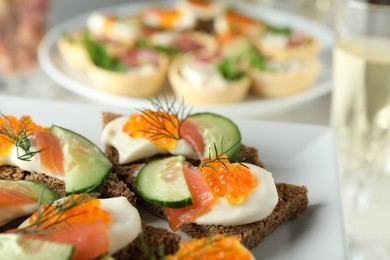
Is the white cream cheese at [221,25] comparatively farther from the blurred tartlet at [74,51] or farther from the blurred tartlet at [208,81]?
the blurred tartlet at [74,51]

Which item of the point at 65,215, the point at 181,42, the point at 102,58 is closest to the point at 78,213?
the point at 65,215

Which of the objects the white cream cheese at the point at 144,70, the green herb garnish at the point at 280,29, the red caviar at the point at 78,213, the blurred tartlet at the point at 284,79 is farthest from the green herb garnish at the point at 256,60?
the red caviar at the point at 78,213

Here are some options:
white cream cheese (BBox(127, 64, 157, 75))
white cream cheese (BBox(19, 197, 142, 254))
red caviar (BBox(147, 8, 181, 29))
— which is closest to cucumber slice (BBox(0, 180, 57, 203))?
white cream cheese (BBox(19, 197, 142, 254))

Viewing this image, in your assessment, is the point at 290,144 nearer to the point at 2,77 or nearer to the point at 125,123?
the point at 125,123

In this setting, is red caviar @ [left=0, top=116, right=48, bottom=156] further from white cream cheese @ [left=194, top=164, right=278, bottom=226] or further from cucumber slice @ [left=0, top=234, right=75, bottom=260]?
white cream cheese @ [left=194, top=164, right=278, bottom=226]

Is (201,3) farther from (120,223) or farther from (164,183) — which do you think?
(120,223)
